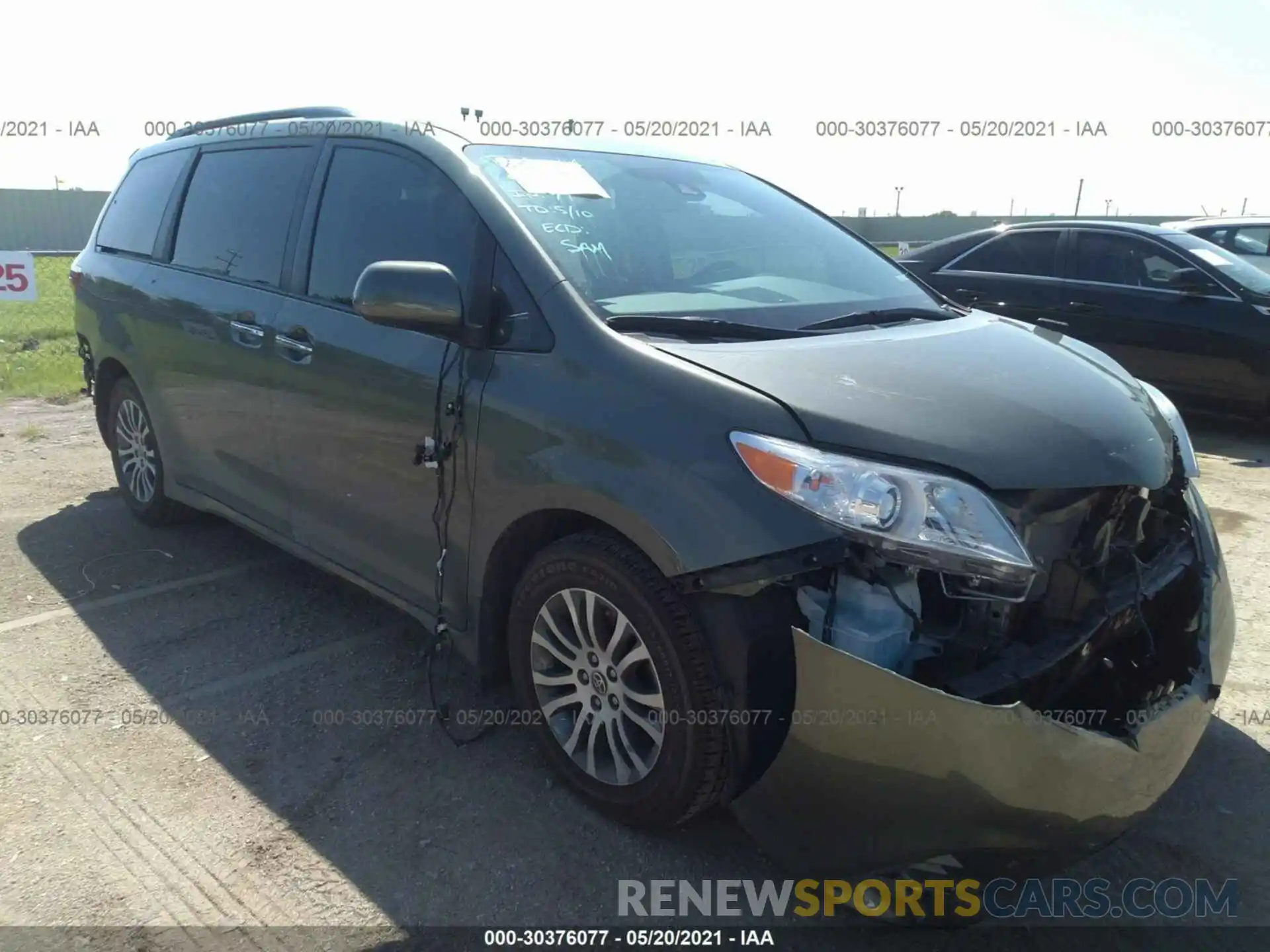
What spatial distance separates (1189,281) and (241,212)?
21.9ft

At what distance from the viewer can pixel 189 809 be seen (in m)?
2.81

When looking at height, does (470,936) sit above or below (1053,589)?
below

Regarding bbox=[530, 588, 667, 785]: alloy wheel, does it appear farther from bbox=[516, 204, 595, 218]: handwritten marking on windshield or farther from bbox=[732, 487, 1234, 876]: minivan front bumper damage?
bbox=[516, 204, 595, 218]: handwritten marking on windshield

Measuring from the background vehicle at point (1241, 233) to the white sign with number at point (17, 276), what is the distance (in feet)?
39.4

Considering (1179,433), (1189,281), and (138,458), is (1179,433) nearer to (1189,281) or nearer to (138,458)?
(138,458)

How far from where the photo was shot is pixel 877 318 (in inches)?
120

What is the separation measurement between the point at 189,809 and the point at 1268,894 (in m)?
2.89

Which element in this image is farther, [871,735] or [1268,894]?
[1268,894]

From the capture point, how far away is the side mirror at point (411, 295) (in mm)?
2660

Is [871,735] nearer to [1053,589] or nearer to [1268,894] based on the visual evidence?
[1053,589]

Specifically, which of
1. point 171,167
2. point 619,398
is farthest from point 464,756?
point 171,167

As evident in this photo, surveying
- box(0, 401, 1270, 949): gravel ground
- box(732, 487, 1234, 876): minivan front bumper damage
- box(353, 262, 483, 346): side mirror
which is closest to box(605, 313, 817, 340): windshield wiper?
box(353, 262, 483, 346): side mirror

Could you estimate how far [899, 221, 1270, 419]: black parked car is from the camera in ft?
23.4

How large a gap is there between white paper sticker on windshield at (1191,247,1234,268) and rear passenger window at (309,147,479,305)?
6.54 meters
